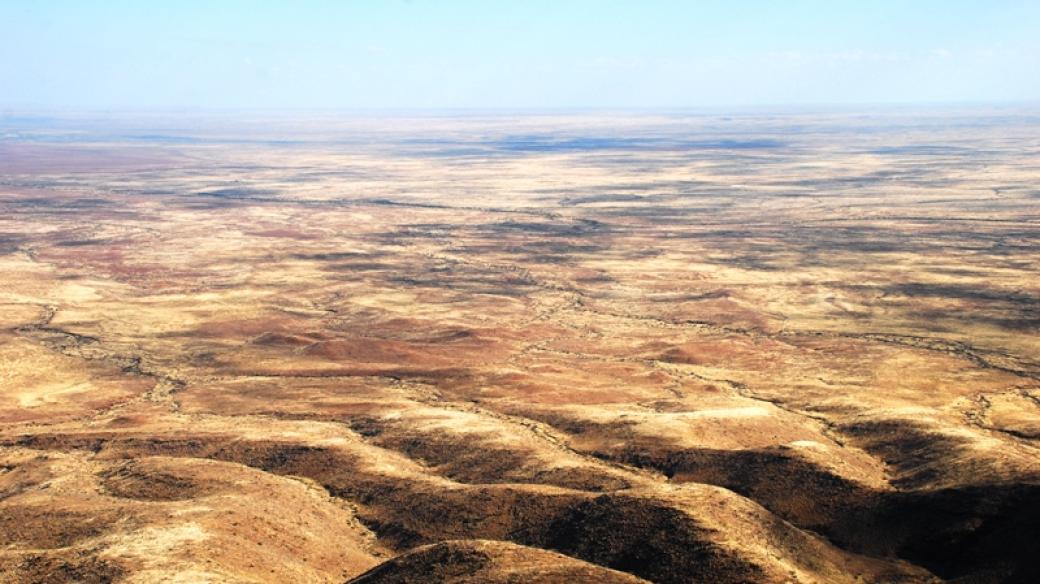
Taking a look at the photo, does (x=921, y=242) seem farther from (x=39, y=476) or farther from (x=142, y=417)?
(x=39, y=476)

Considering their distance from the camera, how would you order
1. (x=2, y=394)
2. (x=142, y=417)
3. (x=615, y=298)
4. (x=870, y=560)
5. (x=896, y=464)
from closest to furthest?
(x=870, y=560) → (x=896, y=464) → (x=142, y=417) → (x=2, y=394) → (x=615, y=298)

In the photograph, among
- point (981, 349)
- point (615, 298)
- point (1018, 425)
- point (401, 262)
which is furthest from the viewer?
point (401, 262)

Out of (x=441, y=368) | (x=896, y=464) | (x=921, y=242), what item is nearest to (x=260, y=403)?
(x=441, y=368)

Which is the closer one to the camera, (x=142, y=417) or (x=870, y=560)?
(x=870, y=560)

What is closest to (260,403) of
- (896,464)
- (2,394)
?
(2,394)

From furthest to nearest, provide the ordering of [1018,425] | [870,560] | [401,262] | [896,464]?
[401,262] < [1018,425] < [896,464] < [870,560]

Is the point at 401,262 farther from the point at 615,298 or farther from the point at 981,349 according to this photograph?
the point at 981,349
